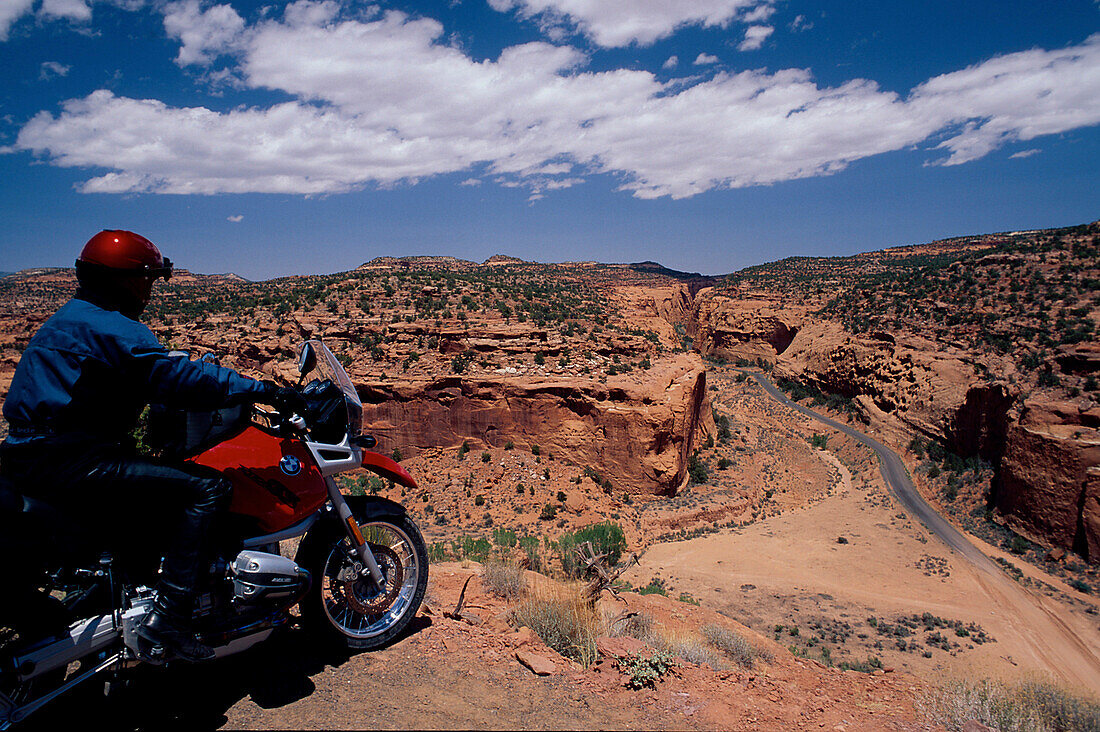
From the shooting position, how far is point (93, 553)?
307cm

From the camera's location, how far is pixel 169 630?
3119 millimetres

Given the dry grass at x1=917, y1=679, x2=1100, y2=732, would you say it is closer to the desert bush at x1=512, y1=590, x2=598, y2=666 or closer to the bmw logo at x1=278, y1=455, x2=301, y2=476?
the desert bush at x1=512, y1=590, x2=598, y2=666

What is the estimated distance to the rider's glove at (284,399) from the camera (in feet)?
11.3

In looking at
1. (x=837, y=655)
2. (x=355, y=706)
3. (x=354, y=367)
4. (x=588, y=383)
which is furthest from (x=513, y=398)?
(x=355, y=706)

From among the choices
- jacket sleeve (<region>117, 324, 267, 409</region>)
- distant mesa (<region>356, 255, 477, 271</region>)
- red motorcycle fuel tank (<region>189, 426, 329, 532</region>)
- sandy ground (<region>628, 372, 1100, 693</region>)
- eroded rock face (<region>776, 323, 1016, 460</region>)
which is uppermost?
distant mesa (<region>356, 255, 477, 271</region>)

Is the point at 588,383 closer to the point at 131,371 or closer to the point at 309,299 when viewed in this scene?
the point at 309,299

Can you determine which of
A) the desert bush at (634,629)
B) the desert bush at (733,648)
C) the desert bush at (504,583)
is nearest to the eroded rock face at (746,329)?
the desert bush at (733,648)

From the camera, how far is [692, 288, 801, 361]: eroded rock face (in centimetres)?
5501

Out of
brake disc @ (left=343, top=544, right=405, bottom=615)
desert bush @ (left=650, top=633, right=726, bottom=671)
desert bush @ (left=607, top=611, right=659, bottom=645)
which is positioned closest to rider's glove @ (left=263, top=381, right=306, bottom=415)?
brake disc @ (left=343, top=544, right=405, bottom=615)

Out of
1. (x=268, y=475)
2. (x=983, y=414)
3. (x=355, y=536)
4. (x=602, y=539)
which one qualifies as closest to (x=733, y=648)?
(x=355, y=536)

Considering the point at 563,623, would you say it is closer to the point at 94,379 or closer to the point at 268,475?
the point at 268,475

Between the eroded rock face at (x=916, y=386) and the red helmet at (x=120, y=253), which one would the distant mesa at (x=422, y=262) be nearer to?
the eroded rock face at (x=916, y=386)

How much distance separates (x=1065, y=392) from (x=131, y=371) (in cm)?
2980

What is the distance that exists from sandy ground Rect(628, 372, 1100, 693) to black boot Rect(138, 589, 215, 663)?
37.6 ft
